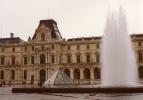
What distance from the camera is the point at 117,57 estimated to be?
34250 millimetres

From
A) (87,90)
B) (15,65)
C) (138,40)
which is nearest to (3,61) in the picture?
(15,65)

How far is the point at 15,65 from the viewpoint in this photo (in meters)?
86.4

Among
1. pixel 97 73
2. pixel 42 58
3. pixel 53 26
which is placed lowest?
pixel 97 73

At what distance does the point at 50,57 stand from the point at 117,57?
161 feet

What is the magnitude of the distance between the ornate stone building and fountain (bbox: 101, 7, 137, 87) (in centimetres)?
4243

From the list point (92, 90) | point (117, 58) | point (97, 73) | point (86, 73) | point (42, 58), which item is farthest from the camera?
point (42, 58)

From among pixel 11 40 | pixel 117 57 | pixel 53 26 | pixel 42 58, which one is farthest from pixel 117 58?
pixel 11 40

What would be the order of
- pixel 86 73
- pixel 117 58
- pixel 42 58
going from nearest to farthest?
pixel 117 58 < pixel 86 73 < pixel 42 58

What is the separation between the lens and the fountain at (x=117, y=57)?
107ft

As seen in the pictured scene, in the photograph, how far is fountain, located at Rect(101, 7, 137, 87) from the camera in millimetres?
32656

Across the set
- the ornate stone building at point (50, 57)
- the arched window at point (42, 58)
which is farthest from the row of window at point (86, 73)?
the arched window at point (42, 58)

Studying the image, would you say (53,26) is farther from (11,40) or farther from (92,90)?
(92,90)

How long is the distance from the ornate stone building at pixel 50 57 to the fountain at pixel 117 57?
42429mm

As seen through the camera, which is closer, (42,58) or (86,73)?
(86,73)
